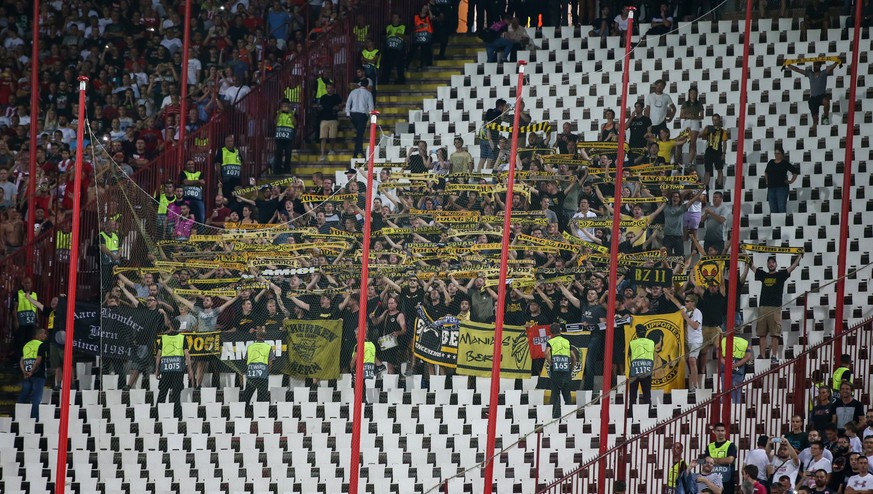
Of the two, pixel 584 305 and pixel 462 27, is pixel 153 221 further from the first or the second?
pixel 462 27

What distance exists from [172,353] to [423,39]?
9.68 m

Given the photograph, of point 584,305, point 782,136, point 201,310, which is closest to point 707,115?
point 782,136

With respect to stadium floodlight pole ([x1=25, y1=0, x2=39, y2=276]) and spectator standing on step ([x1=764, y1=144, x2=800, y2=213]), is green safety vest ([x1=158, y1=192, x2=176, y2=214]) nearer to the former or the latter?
stadium floodlight pole ([x1=25, y1=0, x2=39, y2=276])

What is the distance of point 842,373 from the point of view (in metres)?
23.0

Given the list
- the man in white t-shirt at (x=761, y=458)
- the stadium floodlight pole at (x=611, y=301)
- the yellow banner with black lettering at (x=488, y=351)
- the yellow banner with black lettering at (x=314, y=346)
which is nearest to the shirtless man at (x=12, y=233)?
the yellow banner with black lettering at (x=314, y=346)

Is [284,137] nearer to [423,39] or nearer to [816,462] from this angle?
[423,39]

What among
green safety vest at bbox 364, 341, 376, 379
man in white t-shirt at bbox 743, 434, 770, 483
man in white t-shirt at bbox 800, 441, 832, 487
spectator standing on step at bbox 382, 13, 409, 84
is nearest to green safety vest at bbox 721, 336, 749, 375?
man in white t-shirt at bbox 743, 434, 770, 483

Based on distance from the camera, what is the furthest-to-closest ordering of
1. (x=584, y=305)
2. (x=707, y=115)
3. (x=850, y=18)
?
1. (x=850, y=18)
2. (x=707, y=115)
3. (x=584, y=305)

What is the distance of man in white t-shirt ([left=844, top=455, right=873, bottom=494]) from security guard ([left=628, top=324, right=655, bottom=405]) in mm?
4428

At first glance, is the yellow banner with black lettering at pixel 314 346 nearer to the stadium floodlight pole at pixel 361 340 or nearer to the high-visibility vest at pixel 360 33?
the stadium floodlight pole at pixel 361 340

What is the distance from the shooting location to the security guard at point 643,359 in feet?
80.2

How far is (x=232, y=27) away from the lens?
33750 mm

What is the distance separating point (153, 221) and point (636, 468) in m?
7.99

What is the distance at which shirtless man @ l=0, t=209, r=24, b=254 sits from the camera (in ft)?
93.7
